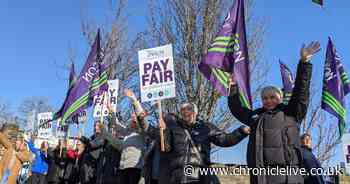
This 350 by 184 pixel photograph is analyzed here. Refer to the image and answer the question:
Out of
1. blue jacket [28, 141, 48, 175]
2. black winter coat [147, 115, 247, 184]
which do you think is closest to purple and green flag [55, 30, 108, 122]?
blue jacket [28, 141, 48, 175]

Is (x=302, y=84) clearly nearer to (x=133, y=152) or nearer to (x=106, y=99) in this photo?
(x=133, y=152)

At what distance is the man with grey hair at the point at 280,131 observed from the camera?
451 cm

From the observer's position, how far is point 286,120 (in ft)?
15.4

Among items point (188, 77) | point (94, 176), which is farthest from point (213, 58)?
point (188, 77)

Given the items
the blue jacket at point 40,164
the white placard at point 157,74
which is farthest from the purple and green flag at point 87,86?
the white placard at point 157,74

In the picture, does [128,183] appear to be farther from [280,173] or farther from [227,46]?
[280,173]

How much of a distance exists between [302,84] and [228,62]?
1760 millimetres

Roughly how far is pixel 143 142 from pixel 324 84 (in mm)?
3258

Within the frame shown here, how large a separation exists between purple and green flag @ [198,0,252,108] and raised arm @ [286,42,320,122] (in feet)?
4.03

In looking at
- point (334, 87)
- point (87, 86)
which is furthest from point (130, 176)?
point (334, 87)

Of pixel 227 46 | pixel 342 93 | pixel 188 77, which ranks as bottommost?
pixel 342 93

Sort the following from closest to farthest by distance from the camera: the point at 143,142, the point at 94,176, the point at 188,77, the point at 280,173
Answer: the point at 280,173
the point at 143,142
the point at 94,176
the point at 188,77

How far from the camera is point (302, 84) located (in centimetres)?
461

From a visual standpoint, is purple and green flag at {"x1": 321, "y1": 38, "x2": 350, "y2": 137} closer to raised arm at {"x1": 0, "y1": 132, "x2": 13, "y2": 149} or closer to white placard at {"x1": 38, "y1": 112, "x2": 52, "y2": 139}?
raised arm at {"x1": 0, "y1": 132, "x2": 13, "y2": 149}
